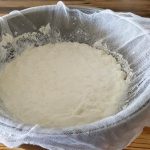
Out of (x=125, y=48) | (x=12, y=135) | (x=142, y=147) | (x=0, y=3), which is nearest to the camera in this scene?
(x=12, y=135)

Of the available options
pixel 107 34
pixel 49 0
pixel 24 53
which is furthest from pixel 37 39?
pixel 49 0

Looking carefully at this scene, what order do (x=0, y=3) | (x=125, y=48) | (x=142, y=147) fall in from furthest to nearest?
(x=0, y=3), (x=125, y=48), (x=142, y=147)

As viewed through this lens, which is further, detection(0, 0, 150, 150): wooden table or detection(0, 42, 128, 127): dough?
detection(0, 0, 150, 150): wooden table

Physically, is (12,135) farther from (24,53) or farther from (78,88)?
(24,53)

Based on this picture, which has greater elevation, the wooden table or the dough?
the wooden table

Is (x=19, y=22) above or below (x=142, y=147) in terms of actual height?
above

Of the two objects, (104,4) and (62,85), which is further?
(104,4)

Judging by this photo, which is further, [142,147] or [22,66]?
[22,66]
